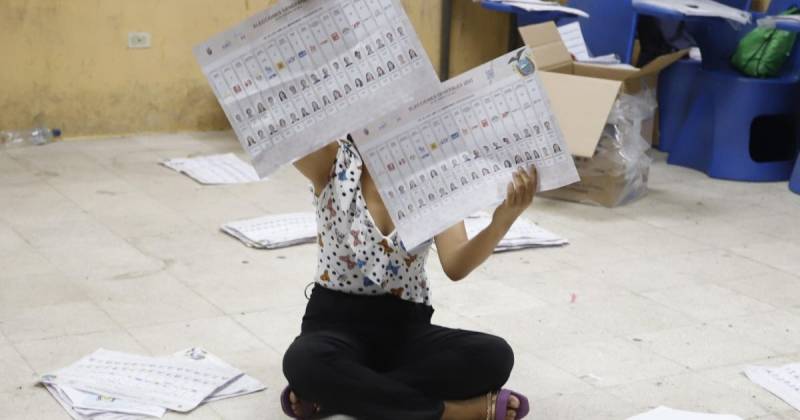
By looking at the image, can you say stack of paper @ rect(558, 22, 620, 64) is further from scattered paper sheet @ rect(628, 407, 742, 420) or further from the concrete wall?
scattered paper sheet @ rect(628, 407, 742, 420)

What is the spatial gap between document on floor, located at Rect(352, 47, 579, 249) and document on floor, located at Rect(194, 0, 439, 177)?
0.17 feet

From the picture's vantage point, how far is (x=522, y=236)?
324 cm

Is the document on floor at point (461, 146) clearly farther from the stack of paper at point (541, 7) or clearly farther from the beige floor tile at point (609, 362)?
the stack of paper at point (541, 7)

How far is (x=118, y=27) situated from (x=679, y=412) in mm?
2899

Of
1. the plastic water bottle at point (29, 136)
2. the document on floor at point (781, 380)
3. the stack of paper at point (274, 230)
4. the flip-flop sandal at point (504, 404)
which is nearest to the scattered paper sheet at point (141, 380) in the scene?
the flip-flop sandal at point (504, 404)

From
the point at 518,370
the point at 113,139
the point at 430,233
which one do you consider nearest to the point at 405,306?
the point at 430,233

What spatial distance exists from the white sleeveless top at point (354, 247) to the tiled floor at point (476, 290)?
1.02 ft

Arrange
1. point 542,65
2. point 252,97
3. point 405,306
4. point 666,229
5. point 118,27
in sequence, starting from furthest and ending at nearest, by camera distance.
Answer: point 118,27 → point 542,65 → point 666,229 → point 405,306 → point 252,97

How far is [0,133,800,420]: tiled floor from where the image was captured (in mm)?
2289

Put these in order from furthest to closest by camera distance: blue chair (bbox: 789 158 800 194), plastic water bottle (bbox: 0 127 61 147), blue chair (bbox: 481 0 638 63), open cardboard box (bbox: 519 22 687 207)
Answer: blue chair (bbox: 481 0 638 63) < plastic water bottle (bbox: 0 127 61 147) < blue chair (bbox: 789 158 800 194) < open cardboard box (bbox: 519 22 687 207)

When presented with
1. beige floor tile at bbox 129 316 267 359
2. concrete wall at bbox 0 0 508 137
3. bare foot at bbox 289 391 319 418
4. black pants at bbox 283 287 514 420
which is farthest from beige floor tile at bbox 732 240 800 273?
Answer: concrete wall at bbox 0 0 508 137

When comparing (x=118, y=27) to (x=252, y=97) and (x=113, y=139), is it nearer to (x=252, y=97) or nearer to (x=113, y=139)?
(x=113, y=139)

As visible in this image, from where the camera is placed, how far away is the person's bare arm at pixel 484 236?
1.81m

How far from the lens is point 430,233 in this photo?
1.81m
